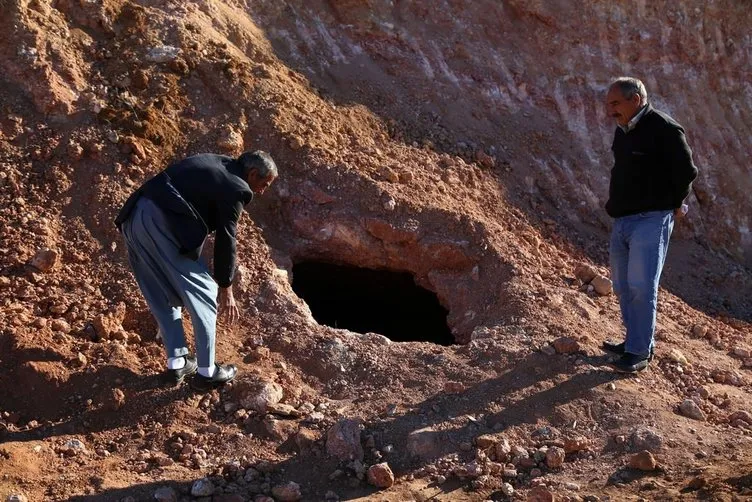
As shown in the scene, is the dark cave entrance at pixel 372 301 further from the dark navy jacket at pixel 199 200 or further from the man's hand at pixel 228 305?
the dark navy jacket at pixel 199 200

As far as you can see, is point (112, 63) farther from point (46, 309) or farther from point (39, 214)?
point (46, 309)

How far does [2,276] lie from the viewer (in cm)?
454

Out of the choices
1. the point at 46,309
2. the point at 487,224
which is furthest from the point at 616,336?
the point at 46,309

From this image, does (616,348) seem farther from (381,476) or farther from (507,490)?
(381,476)

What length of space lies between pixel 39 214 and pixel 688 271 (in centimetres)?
476

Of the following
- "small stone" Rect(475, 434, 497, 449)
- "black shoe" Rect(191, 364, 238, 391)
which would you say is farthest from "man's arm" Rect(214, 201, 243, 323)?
"small stone" Rect(475, 434, 497, 449)

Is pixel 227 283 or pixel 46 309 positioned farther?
pixel 46 309

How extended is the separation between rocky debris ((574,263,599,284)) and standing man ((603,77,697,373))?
3.09ft

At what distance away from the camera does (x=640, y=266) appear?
4.32 meters

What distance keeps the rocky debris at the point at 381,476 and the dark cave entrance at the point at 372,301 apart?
7.63 ft

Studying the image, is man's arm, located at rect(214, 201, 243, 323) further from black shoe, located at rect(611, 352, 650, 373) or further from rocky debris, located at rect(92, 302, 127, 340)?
black shoe, located at rect(611, 352, 650, 373)

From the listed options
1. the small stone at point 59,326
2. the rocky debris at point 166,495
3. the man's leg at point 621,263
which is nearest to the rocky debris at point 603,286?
the man's leg at point 621,263

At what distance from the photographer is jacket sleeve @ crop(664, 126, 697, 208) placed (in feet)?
13.7

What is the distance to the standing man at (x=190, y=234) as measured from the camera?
12.7ft
